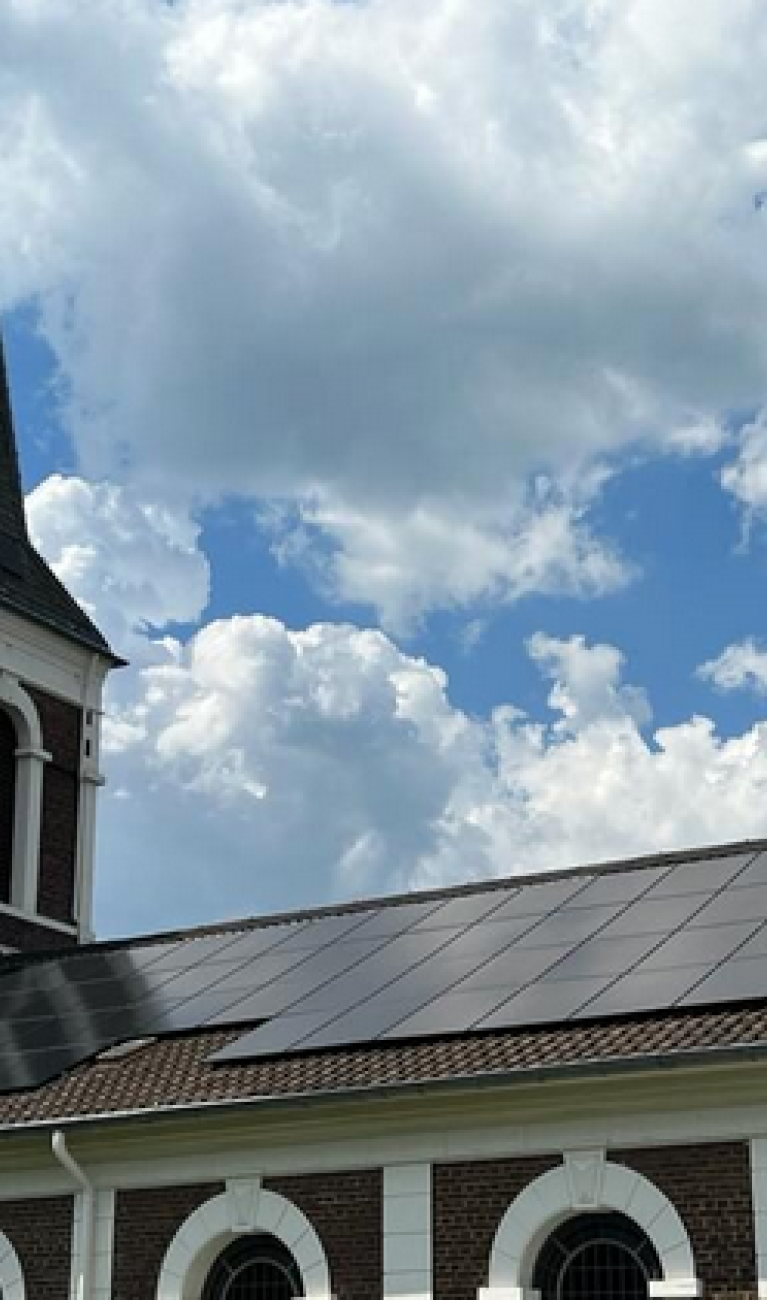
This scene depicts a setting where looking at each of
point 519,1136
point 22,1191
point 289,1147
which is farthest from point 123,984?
point 519,1136

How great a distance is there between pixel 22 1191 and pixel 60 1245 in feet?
2.33

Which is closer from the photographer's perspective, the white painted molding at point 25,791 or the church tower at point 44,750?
the white painted molding at point 25,791

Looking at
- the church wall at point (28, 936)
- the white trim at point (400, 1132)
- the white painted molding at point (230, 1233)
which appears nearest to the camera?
the white trim at point (400, 1132)

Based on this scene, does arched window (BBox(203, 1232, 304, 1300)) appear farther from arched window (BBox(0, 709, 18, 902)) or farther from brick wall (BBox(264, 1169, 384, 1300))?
arched window (BBox(0, 709, 18, 902))

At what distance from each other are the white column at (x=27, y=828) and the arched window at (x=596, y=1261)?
46.5 ft

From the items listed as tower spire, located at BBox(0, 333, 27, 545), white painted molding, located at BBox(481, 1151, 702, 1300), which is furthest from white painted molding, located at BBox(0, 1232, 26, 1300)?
tower spire, located at BBox(0, 333, 27, 545)

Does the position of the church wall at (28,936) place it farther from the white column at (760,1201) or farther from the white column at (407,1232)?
the white column at (760,1201)

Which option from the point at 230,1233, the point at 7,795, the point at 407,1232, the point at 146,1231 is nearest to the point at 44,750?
the point at 7,795

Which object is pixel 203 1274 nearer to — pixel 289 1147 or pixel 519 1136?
pixel 289 1147

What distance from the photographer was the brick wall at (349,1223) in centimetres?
1758

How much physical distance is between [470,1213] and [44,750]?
48.9 ft

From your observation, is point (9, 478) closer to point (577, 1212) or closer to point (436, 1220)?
point (436, 1220)

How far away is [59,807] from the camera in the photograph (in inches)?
1220

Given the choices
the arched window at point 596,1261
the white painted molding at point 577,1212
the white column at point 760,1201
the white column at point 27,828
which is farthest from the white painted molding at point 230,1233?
the white column at point 27,828
